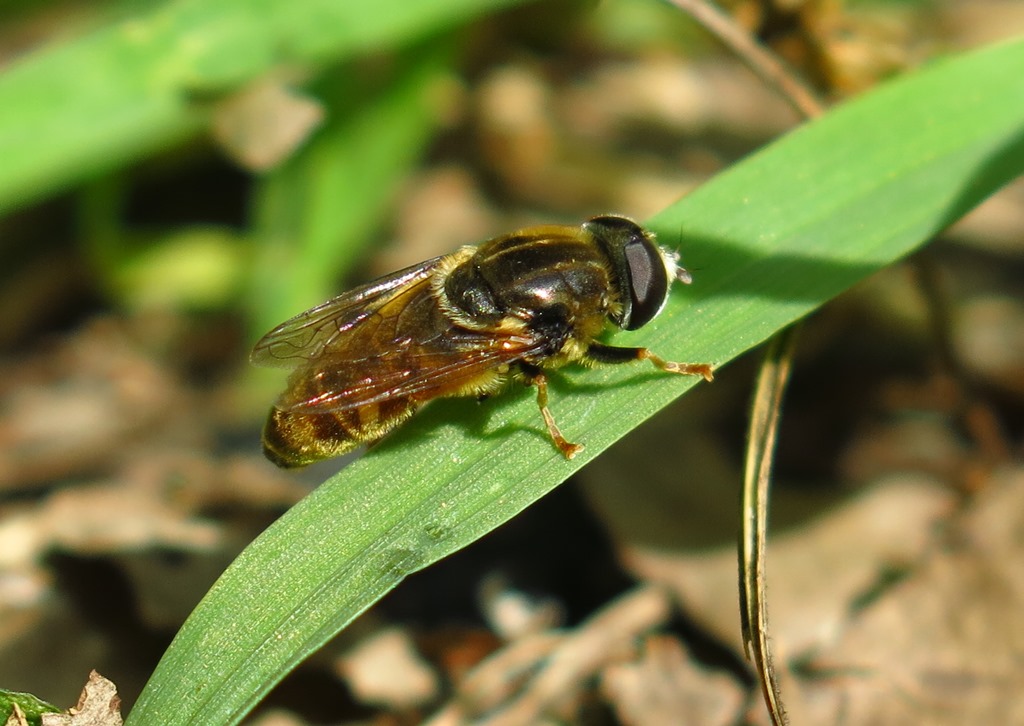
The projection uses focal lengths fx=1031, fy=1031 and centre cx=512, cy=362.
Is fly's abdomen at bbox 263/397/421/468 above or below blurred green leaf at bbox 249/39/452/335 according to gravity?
below

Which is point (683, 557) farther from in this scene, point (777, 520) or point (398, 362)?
point (398, 362)

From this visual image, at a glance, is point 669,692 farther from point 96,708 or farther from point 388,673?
point 96,708

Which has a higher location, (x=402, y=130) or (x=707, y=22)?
(x=402, y=130)

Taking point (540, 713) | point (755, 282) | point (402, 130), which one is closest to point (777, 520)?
point (540, 713)

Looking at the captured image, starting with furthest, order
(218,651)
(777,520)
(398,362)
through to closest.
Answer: (777,520) → (398,362) → (218,651)

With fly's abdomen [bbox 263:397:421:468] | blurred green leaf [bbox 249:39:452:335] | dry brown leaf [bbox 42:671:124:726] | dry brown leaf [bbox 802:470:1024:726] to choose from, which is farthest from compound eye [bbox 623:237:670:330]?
blurred green leaf [bbox 249:39:452:335]

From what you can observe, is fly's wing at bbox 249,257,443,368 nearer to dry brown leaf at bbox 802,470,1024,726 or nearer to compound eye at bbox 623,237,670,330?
compound eye at bbox 623,237,670,330

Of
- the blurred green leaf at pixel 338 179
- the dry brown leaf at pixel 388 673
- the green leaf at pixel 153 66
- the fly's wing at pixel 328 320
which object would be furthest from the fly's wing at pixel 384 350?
the blurred green leaf at pixel 338 179
